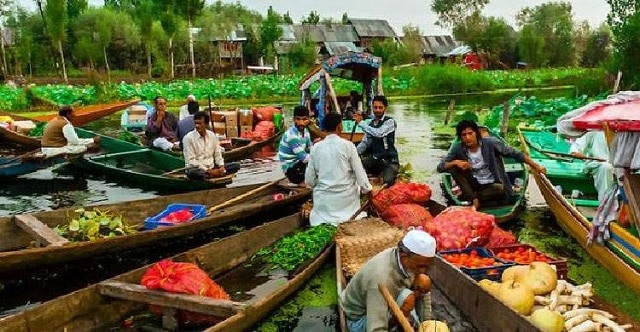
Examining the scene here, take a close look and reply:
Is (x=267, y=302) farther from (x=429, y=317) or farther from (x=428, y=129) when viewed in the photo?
(x=428, y=129)

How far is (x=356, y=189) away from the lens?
6.58m

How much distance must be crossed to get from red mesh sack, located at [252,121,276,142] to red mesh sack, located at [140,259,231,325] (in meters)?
9.69

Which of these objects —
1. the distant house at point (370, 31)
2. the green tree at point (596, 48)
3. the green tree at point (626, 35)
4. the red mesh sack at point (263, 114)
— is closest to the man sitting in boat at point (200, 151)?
the red mesh sack at point (263, 114)

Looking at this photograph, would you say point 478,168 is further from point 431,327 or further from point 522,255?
point 431,327

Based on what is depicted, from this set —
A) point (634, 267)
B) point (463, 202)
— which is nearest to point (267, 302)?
point (634, 267)

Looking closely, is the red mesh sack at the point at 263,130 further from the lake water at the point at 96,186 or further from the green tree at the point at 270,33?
the green tree at the point at 270,33

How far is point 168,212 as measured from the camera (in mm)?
7184

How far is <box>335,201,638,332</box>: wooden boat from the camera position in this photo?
396 cm

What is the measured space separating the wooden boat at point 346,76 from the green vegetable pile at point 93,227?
5157 millimetres

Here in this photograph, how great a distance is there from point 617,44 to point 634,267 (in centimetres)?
1317

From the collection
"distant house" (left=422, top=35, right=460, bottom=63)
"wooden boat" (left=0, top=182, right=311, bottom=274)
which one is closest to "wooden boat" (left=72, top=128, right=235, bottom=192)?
"wooden boat" (left=0, top=182, right=311, bottom=274)

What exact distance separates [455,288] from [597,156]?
4.02 m

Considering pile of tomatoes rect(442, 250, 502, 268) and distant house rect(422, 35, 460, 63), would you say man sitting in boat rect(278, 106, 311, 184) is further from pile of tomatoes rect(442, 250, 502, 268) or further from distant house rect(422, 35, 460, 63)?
distant house rect(422, 35, 460, 63)

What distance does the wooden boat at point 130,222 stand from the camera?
17.8 ft
